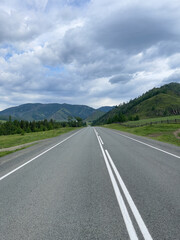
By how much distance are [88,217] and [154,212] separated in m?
1.43

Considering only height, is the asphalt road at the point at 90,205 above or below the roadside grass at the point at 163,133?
above

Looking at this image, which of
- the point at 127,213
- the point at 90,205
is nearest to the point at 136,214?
the point at 127,213

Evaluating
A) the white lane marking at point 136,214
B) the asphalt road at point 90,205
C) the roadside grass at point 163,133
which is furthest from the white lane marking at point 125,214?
the roadside grass at point 163,133

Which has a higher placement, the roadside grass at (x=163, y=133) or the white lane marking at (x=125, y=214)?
the white lane marking at (x=125, y=214)

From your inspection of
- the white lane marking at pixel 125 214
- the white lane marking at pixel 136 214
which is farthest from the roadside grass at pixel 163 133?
the white lane marking at pixel 125 214

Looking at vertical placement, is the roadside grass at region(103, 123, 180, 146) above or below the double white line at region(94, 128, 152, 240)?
below

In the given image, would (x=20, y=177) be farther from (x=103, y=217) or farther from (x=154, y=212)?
(x=154, y=212)

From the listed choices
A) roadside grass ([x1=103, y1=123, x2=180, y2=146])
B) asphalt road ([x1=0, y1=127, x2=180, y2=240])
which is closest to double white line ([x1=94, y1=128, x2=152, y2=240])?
asphalt road ([x1=0, y1=127, x2=180, y2=240])

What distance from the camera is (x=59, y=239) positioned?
8.87ft

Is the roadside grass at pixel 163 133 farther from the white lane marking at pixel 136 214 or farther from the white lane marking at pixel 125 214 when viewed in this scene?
the white lane marking at pixel 125 214

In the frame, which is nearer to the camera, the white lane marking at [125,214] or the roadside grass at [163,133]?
the white lane marking at [125,214]

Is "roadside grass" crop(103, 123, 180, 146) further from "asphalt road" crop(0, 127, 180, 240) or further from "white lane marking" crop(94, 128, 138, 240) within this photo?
"white lane marking" crop(94, 128, 138, 240)

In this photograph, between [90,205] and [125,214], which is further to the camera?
[90,205]

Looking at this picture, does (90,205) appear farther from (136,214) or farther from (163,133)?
(163,133)
